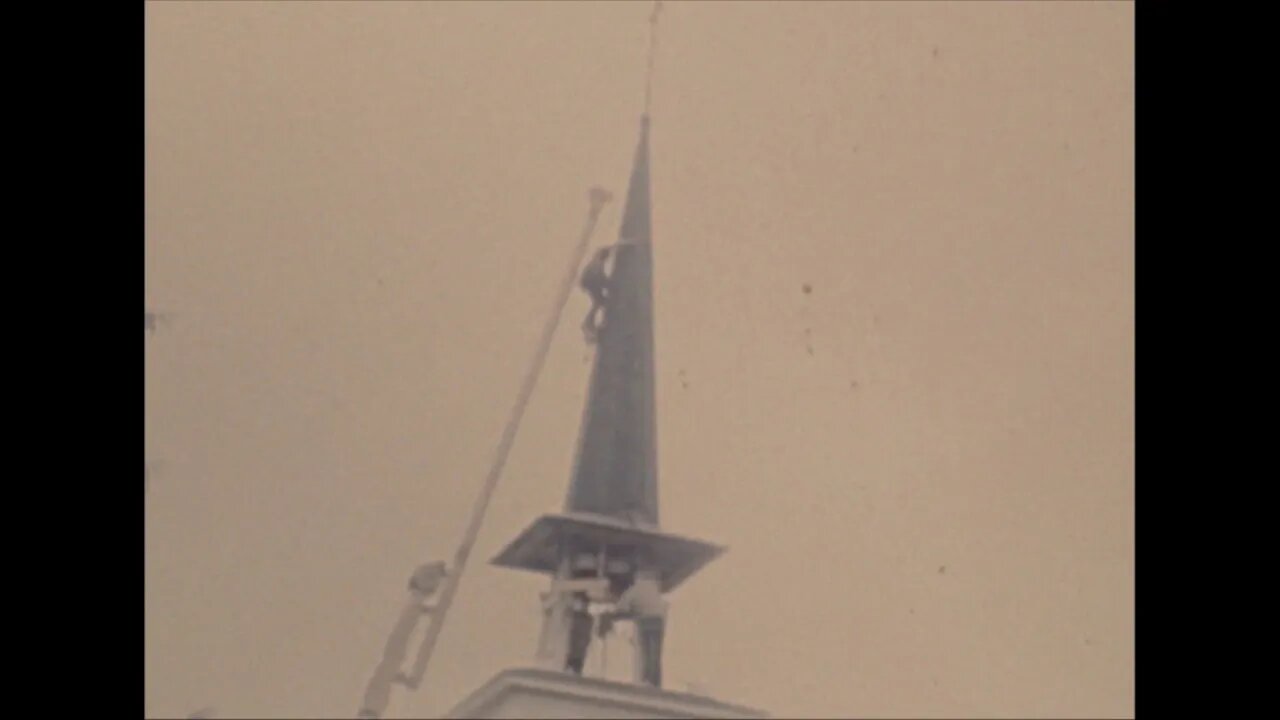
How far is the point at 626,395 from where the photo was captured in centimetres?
312

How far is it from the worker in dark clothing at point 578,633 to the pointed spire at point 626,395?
0.22 metres

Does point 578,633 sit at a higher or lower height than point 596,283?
lower

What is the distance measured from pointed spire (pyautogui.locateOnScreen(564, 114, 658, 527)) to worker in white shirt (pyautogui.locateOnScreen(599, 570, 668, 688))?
5.8 inches

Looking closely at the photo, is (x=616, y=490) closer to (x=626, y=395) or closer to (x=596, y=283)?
(x=626, y=395)

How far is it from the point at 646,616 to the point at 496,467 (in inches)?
28.7

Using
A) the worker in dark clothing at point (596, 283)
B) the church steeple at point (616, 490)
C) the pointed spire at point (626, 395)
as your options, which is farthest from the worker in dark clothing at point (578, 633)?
the worker in dark clothing at point (596, 283)

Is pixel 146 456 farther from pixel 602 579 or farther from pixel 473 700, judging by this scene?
pixel 602 579

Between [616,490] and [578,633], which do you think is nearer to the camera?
[578,633]

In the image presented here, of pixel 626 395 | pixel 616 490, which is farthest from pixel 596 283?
pixel 616 490

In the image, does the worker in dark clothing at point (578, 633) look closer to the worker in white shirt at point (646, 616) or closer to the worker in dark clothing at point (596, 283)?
the worker in white shirt at point (646, 616)

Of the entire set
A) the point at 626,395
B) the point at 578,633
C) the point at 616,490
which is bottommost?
the point at 578,633

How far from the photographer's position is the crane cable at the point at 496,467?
100 inches

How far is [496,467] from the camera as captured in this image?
2.60m

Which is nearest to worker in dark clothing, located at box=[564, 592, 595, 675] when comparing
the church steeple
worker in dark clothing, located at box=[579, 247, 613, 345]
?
the church steeple
